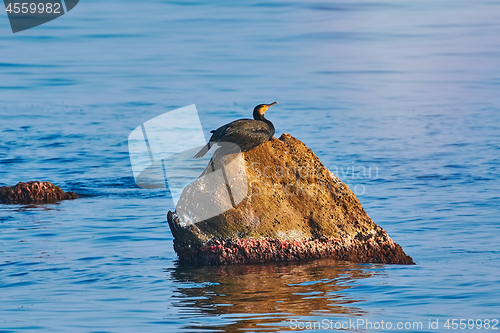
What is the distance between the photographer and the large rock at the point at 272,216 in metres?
7.61

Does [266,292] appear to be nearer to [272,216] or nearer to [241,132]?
[272,216]

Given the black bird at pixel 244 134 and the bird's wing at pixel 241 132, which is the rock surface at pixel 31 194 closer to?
the black bird at pixel 244 134

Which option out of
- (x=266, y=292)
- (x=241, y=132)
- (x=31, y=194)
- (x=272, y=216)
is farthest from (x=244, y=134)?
(x=31, y=194)

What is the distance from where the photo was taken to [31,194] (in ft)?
38.1

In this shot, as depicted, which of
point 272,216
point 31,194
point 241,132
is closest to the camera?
point 241,132

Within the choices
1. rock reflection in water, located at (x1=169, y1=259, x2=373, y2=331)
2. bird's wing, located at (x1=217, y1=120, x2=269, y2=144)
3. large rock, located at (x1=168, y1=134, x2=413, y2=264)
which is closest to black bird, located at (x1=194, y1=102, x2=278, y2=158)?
bird's wing, located at (x1=217, y1=120, x2=269, y2=144)

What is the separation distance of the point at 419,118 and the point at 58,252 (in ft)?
53.3

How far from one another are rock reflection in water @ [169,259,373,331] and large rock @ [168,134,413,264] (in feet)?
0.64

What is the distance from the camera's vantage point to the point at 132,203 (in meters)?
11.6

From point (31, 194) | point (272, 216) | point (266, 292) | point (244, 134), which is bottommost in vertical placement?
point (266, 292)

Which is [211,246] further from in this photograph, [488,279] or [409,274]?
[488,279]

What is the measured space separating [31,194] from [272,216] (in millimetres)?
5621

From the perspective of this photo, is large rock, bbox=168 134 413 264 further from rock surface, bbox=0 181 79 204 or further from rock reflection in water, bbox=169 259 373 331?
rock surface, bbox=0 181 79 204

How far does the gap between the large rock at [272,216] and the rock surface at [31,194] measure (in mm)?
4617
